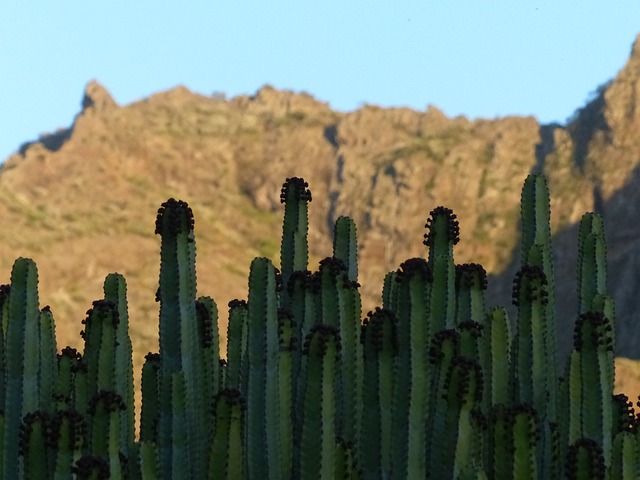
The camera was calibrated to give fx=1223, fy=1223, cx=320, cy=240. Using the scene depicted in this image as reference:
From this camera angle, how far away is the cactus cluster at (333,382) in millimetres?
3951

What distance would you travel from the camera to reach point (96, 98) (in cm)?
6738

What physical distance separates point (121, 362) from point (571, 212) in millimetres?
52814

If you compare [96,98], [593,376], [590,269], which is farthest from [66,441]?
[96,98]

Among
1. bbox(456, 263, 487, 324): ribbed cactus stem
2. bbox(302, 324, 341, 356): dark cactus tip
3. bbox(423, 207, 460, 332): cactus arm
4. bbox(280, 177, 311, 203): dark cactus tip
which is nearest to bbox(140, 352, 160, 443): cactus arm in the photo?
bbox(280, 177, 311, 203): dark cactus tip

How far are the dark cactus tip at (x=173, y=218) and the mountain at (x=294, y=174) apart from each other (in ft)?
137

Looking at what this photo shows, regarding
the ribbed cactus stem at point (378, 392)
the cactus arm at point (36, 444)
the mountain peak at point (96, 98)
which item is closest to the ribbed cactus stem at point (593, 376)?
the ribbed cactus stem at point (378, 392)

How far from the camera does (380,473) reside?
13.8ft

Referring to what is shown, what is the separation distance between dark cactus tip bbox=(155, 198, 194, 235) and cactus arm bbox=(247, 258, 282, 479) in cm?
33

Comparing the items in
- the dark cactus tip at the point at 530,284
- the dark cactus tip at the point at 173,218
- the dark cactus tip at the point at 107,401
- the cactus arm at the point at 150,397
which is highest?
the dark cactus tip at the point at 173,218

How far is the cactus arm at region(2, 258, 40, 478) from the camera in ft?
14.5

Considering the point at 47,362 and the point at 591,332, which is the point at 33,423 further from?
the point at 591,332

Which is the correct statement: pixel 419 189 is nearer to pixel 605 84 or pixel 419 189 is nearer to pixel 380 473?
pixel 605 84

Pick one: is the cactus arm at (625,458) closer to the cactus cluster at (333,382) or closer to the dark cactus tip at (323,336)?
the cactus cluster at (333,382)

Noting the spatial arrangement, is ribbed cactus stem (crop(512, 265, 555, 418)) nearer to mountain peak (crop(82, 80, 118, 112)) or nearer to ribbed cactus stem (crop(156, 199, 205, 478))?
ribbed cactus stem (crop(156, 199, 205, 478))
